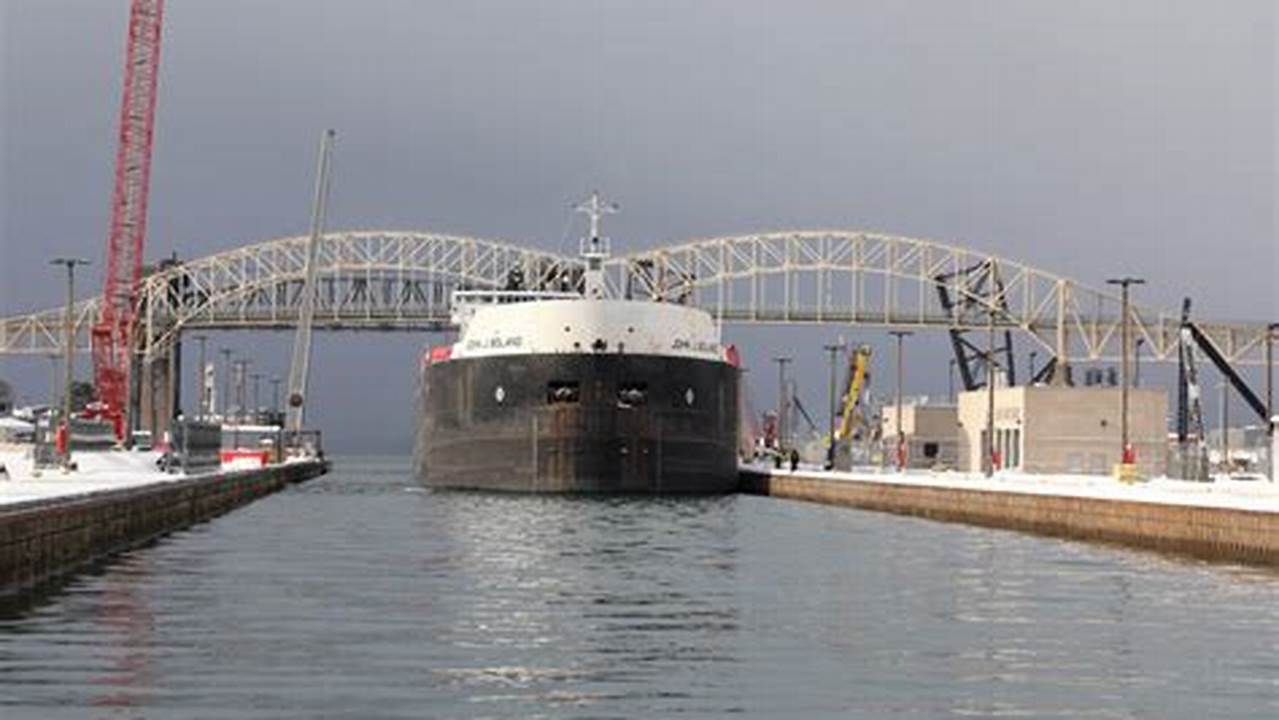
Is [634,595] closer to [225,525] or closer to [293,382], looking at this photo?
[225,525]

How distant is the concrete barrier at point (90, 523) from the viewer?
124 ft

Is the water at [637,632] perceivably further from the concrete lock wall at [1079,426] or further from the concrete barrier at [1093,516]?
the concrete lock wall at [1079,426]

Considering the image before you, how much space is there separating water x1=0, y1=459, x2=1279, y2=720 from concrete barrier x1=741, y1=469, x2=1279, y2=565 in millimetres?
1578

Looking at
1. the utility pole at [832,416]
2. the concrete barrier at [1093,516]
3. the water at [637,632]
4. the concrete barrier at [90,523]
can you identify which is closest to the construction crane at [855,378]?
the utility pole at [832,416]

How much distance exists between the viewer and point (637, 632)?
31.3 meters

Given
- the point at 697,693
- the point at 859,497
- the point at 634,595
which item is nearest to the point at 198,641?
the point at 697,693

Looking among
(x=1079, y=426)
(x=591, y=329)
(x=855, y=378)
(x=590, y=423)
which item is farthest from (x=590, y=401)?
(x=855, y=378)

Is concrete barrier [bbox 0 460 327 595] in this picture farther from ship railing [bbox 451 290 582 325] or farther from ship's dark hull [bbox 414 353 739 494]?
ship railing [bbox 451 290 582 325]

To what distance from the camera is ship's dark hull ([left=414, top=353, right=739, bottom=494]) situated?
304 feet

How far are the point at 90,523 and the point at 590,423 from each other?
151 ft

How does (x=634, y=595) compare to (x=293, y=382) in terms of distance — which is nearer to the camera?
(x=634, y=595)

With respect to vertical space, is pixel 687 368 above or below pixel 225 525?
above

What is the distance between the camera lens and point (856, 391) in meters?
175

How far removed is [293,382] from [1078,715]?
17885 centimetres
